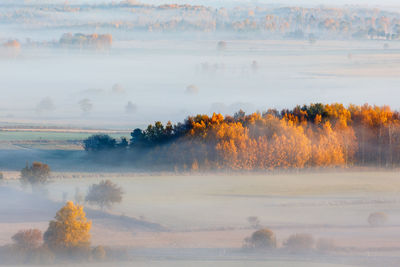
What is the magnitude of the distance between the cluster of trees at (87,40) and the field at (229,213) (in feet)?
315

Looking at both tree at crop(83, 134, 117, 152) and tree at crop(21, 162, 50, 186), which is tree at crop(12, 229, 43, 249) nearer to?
tree at crop(21, 162, 50, 186)

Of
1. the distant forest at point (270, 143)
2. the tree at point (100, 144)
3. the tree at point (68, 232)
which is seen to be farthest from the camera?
the tree at point (100, 144)

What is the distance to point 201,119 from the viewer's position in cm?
3250

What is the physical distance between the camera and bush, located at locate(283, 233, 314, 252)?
1965cm

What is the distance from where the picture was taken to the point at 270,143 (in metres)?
29.9

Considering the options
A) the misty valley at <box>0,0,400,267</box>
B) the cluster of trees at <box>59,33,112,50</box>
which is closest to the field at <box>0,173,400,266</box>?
the misty valley at <box>0,0,400,267</box>

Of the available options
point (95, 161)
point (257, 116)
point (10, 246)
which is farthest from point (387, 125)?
point (10, 246)

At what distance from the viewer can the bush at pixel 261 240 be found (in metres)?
19.7

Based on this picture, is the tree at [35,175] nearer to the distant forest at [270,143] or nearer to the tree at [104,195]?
the tree at [104,195]

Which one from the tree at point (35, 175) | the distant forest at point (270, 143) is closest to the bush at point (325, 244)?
the distant forest at point (270, 143)

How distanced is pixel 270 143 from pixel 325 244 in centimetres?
992

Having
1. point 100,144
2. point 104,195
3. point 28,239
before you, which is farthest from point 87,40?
point 28,239

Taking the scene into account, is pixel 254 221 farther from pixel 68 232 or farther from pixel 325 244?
pixel 68 232

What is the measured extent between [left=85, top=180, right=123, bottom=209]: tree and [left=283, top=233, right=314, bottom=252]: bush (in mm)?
6832
